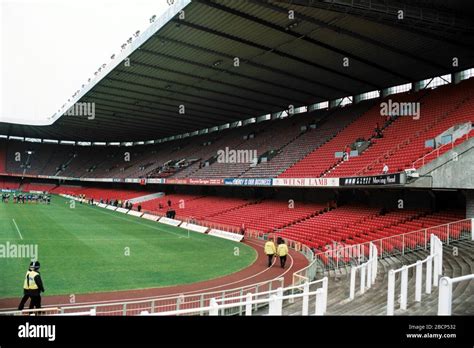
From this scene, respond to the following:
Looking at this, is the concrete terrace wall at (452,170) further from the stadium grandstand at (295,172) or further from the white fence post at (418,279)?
the white fence post at (418,279)

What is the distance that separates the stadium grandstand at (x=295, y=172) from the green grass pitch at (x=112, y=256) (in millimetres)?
147

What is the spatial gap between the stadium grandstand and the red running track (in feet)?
0.35

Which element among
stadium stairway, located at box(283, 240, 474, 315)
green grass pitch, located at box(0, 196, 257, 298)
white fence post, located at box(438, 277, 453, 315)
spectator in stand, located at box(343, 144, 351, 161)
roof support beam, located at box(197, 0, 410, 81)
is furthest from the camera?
spectator in stand, located at box(343, 144, 351, 161)

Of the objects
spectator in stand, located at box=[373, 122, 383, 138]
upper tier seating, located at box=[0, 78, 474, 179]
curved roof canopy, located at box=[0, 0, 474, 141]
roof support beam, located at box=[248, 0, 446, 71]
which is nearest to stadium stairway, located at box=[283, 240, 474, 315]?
upper tier seating, located at box=[0, 78, 474, 179]

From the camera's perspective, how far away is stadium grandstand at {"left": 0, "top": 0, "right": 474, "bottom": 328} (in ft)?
38.1

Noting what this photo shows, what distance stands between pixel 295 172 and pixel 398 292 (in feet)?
66.4

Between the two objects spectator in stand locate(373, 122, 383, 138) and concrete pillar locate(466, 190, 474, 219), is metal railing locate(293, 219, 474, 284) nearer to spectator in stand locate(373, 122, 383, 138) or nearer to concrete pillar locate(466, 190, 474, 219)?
concrete pillar locate(466, 190, 474, 219)

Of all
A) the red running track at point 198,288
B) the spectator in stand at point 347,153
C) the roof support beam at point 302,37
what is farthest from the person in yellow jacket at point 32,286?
the spectator in stand at point 347,153

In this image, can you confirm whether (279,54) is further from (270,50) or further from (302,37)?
(302,37)

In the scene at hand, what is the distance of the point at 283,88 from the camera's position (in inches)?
1323

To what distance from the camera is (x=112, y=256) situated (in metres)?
18.9
